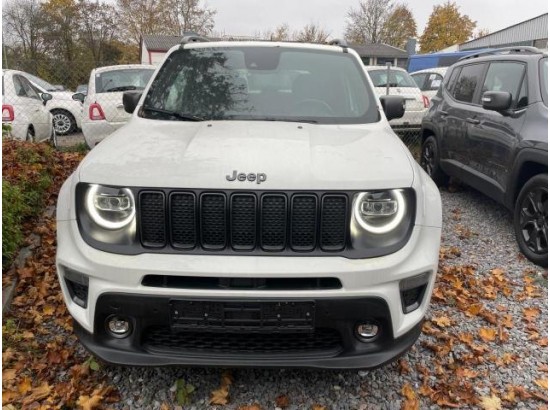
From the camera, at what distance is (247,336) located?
2.21 metres

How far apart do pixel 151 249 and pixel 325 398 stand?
127 centimetres

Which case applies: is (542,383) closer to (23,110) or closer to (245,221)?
(245,221)

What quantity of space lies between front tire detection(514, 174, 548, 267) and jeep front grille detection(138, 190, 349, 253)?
2.88 meters

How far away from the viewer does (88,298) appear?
220 centimetres

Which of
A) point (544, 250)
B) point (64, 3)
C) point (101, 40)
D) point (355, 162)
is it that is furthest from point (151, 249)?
point (64, 3)

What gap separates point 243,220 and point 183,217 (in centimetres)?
28

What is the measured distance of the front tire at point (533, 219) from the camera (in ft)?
13.6

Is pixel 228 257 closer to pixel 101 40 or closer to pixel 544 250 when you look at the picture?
pixel 544 250

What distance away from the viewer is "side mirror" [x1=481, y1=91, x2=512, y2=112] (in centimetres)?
452

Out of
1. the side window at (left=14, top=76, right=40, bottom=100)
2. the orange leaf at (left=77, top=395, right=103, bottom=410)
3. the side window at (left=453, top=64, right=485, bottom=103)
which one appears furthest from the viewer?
the side window at (left=14, top=76, right=40, bottom=100)

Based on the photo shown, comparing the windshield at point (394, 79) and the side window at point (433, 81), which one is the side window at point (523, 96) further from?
the side window at point (433, 81)

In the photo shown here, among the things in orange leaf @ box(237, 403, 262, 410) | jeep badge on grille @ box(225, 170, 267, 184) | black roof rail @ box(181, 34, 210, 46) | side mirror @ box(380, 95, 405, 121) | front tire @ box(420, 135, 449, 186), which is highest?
black roof rail @ box(181, 34, 210, 46)

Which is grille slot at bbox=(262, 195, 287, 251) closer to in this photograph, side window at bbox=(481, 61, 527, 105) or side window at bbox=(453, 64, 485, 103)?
side window at bbox=(481, 61, 527, 105)

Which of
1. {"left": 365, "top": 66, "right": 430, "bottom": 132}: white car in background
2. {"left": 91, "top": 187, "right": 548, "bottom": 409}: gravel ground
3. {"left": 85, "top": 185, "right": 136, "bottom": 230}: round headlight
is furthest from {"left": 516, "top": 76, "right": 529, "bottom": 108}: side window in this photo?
{"left": 365, "top": 66, "right": 430, "bottom": 132}: white car in background
